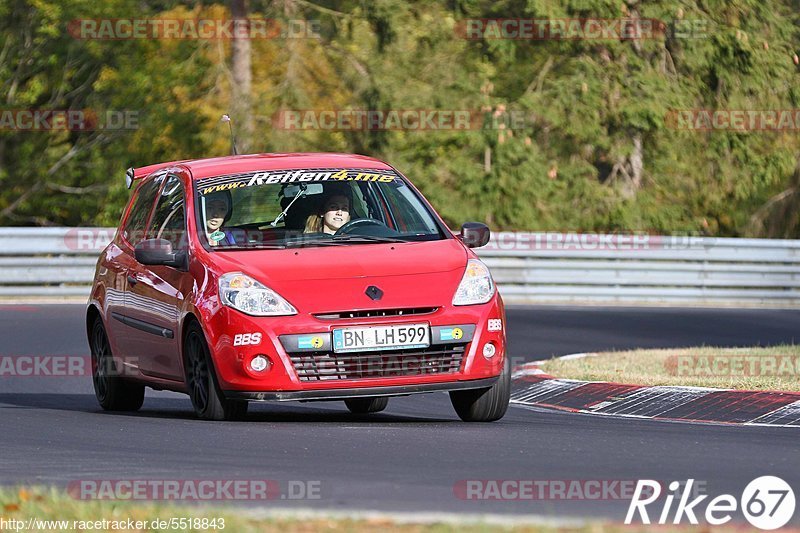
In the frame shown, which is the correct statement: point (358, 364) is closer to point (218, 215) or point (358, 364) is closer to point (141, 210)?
point (218, 215)

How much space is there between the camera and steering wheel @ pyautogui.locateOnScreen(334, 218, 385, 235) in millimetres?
10469

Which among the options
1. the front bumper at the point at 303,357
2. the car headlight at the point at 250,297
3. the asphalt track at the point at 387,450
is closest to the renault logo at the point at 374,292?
the front bumper at the point at 303,357

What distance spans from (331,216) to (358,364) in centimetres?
148

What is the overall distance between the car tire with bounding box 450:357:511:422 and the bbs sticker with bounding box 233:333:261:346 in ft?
4.80

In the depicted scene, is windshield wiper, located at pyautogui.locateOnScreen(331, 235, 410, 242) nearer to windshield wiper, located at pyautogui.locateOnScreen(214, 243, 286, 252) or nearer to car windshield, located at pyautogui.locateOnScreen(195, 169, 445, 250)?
car windshield, located at pyautogui.locateOnScreen(195, 169, 445, 250)

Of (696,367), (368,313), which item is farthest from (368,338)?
(696,367)

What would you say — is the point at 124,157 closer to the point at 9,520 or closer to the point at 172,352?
the point at 172,352

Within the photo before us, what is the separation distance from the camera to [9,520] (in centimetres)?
637

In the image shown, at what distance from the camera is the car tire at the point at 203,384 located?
32.1 ft

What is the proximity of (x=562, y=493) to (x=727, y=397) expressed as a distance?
506cm

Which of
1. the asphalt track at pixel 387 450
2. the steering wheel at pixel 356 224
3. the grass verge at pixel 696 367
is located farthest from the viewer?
the grass verge at pixel 696 367

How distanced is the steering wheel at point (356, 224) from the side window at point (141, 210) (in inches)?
66.0

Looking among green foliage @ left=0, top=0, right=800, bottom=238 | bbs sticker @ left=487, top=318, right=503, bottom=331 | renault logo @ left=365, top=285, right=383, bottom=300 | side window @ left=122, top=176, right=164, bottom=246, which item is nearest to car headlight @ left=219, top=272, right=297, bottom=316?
renault logo @ left=365, top=285, right=383, bottom=300

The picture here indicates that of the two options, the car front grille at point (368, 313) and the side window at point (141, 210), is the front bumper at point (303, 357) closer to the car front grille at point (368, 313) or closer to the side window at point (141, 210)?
the car front grille at point (368, 313)
